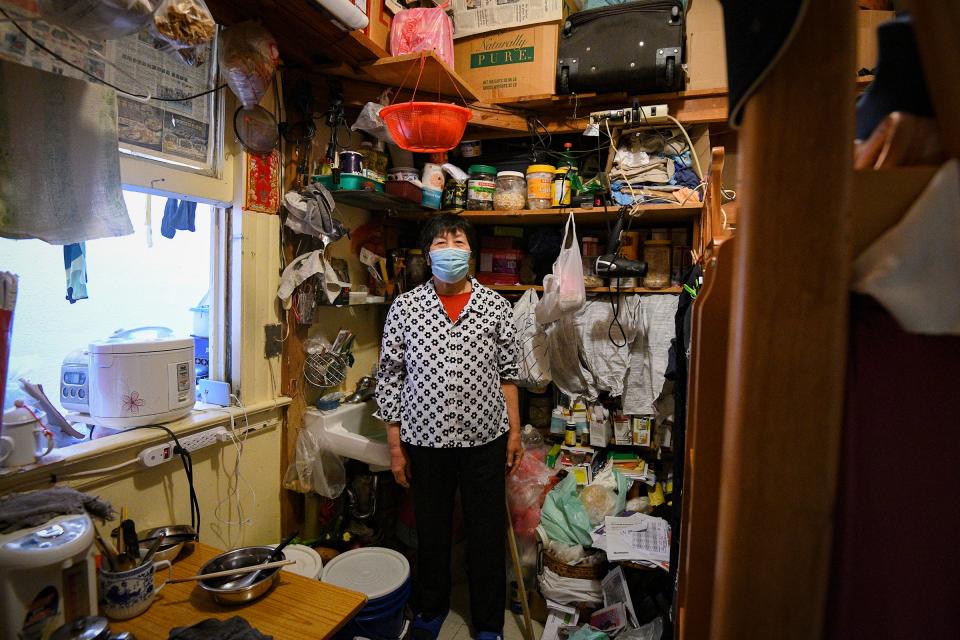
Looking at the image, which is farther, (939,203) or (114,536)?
(114,536)

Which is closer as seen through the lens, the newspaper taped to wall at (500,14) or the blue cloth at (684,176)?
the blue cloth at (684,176)

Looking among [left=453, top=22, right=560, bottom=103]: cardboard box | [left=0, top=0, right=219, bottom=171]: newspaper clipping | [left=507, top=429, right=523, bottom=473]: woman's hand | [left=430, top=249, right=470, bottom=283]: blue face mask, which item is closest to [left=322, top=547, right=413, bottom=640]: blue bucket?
[left=507, top=429, right=523, bottom=473]: woman's hand

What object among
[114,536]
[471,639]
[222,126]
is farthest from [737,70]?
[471,639]

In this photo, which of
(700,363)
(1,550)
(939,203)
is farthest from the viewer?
(1,550)

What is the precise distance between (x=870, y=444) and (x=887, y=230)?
0.50 ft

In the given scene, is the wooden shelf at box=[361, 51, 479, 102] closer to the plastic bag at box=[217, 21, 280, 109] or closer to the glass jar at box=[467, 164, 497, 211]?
the glass jar at box=[467, 164, 497, 211]

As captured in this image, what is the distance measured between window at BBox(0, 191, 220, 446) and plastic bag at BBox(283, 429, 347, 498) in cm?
65

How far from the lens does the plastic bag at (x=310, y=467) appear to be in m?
1.98

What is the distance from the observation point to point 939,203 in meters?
0.30

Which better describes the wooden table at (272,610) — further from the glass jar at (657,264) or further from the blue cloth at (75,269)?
the glass jar at (657,264)

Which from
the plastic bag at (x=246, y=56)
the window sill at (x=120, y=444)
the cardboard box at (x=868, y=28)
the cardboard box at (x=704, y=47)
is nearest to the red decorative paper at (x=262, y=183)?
the plastic bag at (x=246, y=56)

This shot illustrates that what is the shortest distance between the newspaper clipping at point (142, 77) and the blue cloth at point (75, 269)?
322 millimetres

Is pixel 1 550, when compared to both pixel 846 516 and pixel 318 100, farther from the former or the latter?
pixel 318 100

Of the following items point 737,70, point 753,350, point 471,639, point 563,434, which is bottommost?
point 471,639
